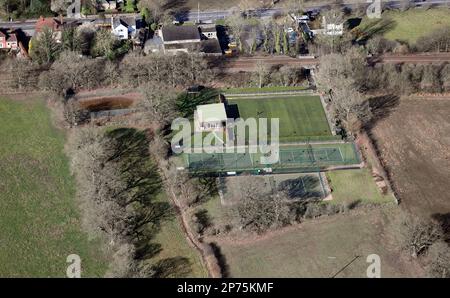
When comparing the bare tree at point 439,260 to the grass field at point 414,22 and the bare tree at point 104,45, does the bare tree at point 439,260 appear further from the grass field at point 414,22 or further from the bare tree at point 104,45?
the bare tree at point 104,45

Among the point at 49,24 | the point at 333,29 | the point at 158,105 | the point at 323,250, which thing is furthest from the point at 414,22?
the point at 49,24

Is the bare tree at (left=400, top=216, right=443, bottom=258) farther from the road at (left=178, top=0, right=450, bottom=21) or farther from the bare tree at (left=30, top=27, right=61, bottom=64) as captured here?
the road at (left=178, top=0, right=450, bottom=21)

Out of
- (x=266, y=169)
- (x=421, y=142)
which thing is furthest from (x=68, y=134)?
(x=421, y=142)

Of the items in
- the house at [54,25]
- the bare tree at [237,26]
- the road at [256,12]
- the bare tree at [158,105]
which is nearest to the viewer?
the bare tree at [158,105]

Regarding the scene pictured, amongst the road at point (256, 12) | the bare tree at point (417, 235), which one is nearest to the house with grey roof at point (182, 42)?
the road at point (256, 12)

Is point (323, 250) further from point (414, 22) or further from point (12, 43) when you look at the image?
point (12, 43)

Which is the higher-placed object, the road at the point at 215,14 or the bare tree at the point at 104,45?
the bare tree at the point at 104,45
